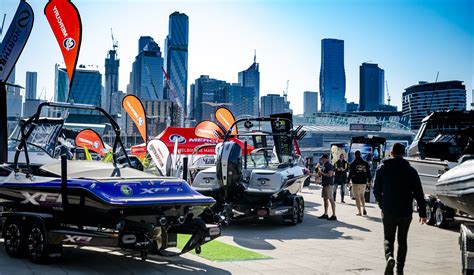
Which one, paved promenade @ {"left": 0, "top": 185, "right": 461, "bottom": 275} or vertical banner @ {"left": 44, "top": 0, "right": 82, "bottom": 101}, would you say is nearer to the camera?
paved promenade @ {"left": 0, "top": 185, "right": 461, "bottom": 275}

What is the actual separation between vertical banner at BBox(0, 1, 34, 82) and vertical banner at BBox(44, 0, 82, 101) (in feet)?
9.48

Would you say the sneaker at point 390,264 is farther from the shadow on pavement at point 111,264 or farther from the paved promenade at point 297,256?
the shadow on pavement at point 111,264

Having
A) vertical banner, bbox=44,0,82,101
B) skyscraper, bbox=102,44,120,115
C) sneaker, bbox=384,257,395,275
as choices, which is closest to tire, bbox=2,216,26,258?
sneaker, bbox=384,257,395,275

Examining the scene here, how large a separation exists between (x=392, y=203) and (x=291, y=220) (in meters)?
5.73

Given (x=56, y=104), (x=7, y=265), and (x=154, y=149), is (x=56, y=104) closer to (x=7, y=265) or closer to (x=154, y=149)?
(x=7, y=265)

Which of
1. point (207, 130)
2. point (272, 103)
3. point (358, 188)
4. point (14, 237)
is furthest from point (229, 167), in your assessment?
point (272, 103)

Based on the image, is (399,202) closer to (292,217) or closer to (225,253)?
(225,253)

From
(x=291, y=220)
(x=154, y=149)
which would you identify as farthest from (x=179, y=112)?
(x=291, y=220)

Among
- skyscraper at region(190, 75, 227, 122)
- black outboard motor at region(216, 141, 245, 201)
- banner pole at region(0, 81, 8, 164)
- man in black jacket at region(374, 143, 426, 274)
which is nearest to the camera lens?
man in black jacket at region(374, 143, 426, 274)

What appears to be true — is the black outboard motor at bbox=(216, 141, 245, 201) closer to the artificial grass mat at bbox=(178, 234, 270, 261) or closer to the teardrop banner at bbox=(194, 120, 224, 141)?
the artificial grass mat at bbox=(178, 234, 270, 261)

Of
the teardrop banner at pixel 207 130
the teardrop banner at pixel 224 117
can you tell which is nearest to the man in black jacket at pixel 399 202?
the teardrop banner at pixel 207 130

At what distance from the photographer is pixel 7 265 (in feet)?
21.6

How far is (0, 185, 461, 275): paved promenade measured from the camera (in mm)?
6797

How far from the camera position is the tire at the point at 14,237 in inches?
273
